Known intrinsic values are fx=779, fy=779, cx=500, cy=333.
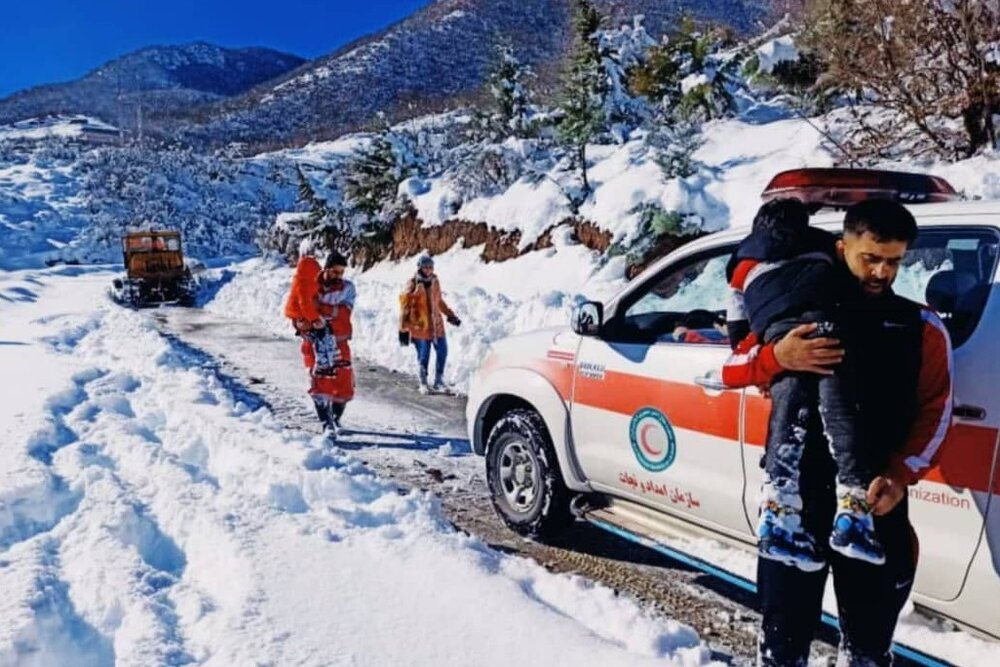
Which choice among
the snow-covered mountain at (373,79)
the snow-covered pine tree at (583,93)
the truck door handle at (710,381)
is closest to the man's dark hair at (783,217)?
the truck door handle at (710,381)

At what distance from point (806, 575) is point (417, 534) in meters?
2.17

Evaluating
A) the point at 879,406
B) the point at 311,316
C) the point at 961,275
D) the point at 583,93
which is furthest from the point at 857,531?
the point at 583,93

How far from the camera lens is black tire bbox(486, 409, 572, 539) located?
4430 mm

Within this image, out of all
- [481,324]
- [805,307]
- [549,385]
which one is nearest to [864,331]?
[805,307]

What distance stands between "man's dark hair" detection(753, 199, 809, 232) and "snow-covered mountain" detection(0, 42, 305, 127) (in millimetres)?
120245

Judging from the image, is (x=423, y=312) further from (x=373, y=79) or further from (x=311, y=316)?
(x=373, y=79)

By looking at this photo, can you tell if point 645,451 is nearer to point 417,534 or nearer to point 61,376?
point 417,534

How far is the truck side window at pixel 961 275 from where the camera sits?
2.74 metres

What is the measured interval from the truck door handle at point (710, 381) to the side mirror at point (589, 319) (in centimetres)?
79

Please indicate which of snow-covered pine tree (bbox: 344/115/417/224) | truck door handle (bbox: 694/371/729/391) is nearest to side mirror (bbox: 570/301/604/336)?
truck door handle (bbox: 694/371/729/391)

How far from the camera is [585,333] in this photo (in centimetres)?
412

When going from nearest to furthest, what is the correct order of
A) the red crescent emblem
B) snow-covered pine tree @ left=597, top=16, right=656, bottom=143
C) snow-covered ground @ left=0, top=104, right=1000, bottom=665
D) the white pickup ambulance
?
the white pickup ambulance → snow-covered ground @ left=0, top=104, right=1000, bottom=665 → the red crescent emblem → snow-covered pine tree @ left=597, top=16, right=656, bottom=143

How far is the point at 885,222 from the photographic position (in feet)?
7.27

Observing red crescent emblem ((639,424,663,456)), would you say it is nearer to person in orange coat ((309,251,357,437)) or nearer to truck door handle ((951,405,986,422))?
truck door handle ((951,405,986,422))
